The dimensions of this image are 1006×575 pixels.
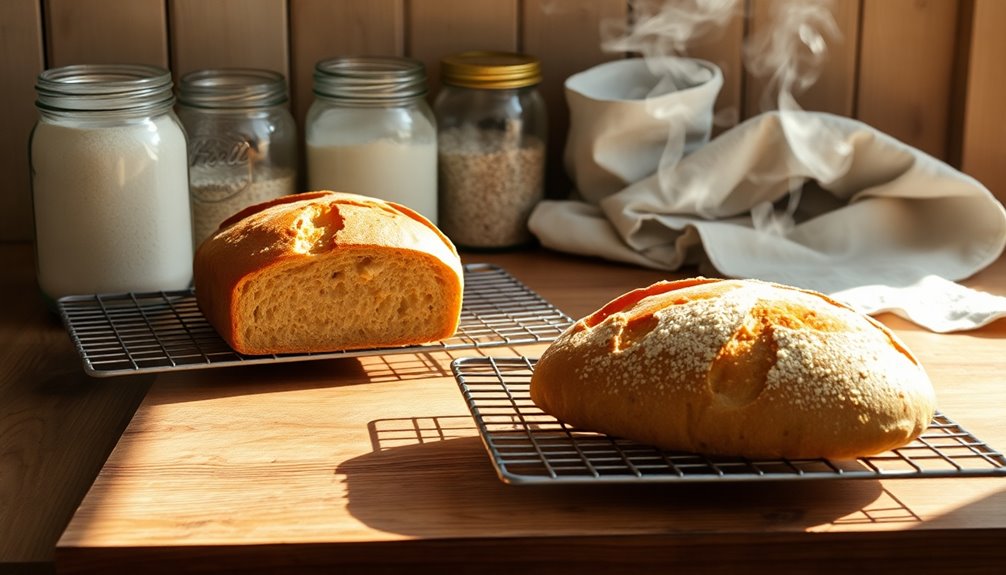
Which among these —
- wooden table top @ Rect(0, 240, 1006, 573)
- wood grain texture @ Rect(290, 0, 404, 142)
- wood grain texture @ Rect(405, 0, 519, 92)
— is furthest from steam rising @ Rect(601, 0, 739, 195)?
wooden table top @ Rect(0, 240, 1006, 573)

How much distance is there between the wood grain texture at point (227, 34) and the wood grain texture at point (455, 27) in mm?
169

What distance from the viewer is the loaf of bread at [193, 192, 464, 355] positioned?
1.09 m

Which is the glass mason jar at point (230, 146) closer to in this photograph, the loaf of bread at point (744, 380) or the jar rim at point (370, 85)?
the jar rim at point (370, 85)

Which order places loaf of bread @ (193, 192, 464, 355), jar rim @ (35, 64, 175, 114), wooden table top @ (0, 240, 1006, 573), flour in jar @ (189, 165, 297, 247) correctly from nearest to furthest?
wooden table top @ (0, 240, 1006, 573), loaf of bread @ (193, 192, 464, 355), jar rim @ (35, 64, 175, 114), flour in jar @ (189, 165, 297, 247)

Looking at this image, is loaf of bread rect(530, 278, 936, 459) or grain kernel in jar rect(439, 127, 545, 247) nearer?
loaf of bread rect(530, 278, 936, 459)

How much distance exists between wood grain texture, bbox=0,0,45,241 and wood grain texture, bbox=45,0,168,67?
2 cm

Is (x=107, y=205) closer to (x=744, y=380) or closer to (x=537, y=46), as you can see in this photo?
(x=537, y=46)

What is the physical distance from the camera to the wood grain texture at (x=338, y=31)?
160 centimetres

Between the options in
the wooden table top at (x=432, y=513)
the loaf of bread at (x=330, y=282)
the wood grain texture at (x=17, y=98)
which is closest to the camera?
the wooden table top at (x=432, y=513)

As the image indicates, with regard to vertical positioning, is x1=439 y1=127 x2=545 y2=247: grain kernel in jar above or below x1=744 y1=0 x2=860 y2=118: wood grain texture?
below

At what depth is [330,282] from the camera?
111 centimetres

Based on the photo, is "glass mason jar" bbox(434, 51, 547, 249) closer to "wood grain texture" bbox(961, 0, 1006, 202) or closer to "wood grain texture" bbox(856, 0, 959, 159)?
"wood grain texture" bbox(856, 0, 959, 159)

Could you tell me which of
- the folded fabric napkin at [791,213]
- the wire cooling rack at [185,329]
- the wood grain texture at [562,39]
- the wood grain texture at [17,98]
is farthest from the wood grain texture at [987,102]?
the wood grain texture at [17,98]

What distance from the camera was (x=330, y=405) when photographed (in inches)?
41.1
